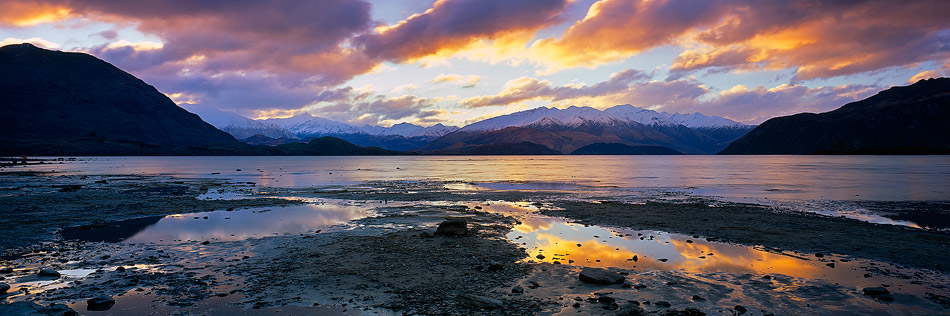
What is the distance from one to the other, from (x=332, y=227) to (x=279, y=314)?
48.7ft

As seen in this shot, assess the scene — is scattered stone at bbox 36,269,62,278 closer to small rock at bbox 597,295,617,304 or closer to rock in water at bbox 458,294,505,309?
rock in water at bbox 458,294,505,309

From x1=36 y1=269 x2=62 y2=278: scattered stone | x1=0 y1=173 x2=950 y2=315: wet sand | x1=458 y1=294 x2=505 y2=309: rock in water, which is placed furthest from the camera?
x1=36 y1=269 x2=62 y2=278: scattered stone

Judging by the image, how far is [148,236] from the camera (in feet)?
76.1

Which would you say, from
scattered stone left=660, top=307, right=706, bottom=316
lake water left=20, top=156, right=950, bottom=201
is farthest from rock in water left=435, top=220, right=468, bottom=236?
lake water left=20, top=156, right=950, bottom=201

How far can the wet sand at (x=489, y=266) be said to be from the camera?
12.9 m

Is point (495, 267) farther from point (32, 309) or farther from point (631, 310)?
point (32, 309)

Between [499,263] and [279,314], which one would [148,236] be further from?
[499,263]

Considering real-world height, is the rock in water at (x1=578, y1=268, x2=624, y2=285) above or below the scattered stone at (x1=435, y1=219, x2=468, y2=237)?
below

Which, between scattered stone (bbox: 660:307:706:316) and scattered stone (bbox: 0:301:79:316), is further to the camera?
scattered stone (bbox: 660:307:706:316)

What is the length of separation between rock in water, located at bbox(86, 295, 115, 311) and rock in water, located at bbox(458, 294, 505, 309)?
31.0 ft

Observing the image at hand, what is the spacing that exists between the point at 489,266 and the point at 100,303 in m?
11.5

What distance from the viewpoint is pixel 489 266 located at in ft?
55.4

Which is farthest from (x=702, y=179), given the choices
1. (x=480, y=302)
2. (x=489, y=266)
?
(x=480, y=302)

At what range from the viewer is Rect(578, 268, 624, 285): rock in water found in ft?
48.7
